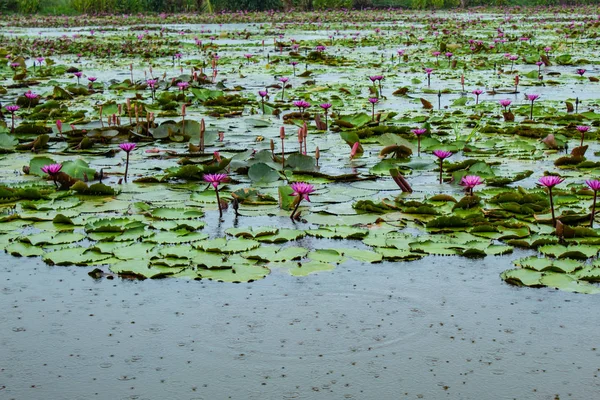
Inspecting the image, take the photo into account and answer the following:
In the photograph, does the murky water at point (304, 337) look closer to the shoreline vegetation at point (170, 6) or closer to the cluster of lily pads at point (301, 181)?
the cluster of lily pads at point (301, 181)

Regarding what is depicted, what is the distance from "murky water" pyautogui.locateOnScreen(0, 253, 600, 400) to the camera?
228cm

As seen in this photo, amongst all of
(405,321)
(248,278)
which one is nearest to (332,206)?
(248,278)

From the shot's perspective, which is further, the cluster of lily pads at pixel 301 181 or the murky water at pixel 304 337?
the cluster of lily pads at pixel 301 181

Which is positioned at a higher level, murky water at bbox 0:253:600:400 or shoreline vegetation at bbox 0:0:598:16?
shoreline vegetation at bbox 0:0:598:16

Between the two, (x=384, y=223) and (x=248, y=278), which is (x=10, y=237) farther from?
(x=384, y=223)

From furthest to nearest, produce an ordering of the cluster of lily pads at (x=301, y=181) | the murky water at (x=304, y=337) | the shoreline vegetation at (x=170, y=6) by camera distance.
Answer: the shoreline vegetation at (x=170, y=6) < the cluster of lily pads at (x=301, y=181) < the murky water at (x=304, y=337)

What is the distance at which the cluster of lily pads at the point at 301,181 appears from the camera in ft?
11.1

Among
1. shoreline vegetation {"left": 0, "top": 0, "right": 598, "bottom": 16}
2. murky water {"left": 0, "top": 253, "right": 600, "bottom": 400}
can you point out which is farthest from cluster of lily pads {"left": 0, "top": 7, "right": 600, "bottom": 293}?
shoreline vegetation {"left": 0, "top": 0, "right": 598, "bottom": 16}

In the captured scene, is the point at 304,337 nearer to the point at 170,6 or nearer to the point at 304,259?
the point at 304,259

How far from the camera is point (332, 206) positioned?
162 inches

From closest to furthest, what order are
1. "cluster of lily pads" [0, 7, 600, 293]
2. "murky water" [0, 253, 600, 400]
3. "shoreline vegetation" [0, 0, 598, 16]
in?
"murky water" [0, 253, 600, 400] → "cluster of lily pads" [0, 7, 600, 293] → "shoreline vegetation" [0, 0, 598, 16]

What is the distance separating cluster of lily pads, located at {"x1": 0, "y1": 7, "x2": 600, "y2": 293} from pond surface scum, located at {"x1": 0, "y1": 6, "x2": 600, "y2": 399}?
0.02 metres

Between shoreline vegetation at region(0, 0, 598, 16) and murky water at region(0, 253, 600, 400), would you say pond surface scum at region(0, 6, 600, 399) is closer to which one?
murky water at region(0, 253, 600, 400)

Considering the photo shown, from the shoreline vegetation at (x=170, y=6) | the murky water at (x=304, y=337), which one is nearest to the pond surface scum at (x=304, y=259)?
the murky water at (x=304, y=337)
